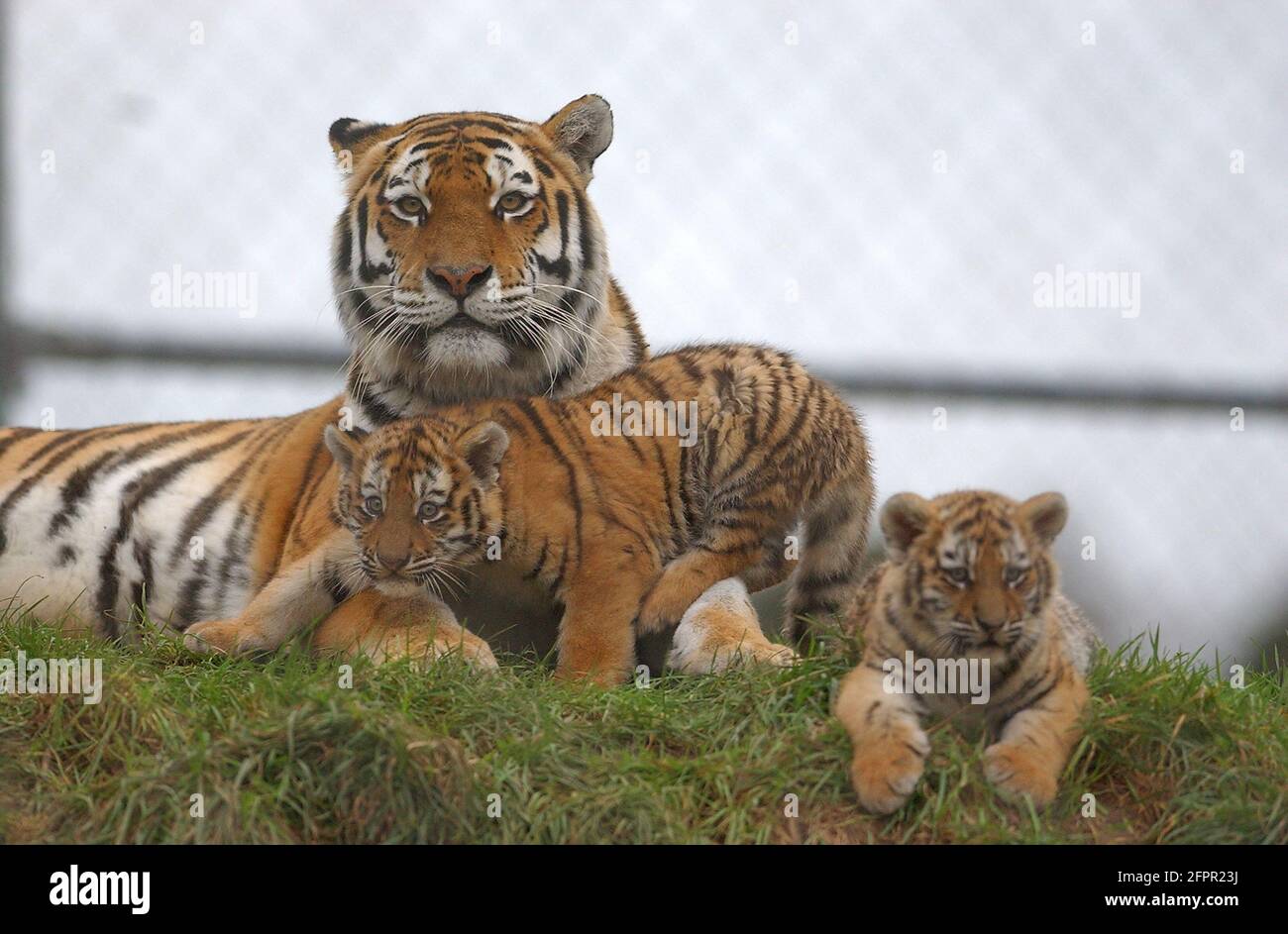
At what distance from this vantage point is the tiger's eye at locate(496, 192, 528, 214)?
9.87ft

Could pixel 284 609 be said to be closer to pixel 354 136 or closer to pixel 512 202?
pixel 512 202

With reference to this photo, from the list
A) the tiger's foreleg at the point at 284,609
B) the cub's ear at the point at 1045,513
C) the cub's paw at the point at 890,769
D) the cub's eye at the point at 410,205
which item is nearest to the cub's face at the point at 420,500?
the tiger's foreleg at the point at 284,609

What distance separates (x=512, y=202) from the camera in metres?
3.02

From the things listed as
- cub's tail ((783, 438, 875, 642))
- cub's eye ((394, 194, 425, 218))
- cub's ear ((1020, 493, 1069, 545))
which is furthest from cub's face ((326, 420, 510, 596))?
cub's ear ((1020, 493, 1069, 545))

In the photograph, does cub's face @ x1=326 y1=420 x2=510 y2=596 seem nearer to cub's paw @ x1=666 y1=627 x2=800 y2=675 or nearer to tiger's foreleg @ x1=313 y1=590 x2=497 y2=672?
tiger's foreleg @ x1=313 y1=590 x2=497 y2=672

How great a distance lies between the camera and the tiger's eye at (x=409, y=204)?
2996mm

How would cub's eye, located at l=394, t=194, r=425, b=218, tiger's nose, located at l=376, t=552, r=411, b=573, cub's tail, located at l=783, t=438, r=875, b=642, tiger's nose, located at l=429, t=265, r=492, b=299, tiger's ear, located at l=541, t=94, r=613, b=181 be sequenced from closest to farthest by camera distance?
tiger's nose, located at l=376, t=552, r=411, b=573
tiger's nose, located at l=429, t=265, r=492, b=299
cub's eye, located at l=394, t=194, r=425, b=218
cub's tail, located at l=783, t=438, r=875, b=642
tiger's ear, located at l=541, t=94, r=613, b=181

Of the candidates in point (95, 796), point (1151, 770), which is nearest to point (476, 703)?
point (95, 796)

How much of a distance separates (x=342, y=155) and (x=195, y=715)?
1.42 metres

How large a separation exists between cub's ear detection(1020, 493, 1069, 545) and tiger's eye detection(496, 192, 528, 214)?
1281 mm

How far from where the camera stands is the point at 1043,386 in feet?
11.0

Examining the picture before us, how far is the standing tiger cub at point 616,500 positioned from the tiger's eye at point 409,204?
41 cm

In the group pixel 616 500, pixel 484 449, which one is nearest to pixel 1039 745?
pixel 616 500

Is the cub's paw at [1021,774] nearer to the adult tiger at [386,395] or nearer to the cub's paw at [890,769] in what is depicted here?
the cub's paw at [890,769]
